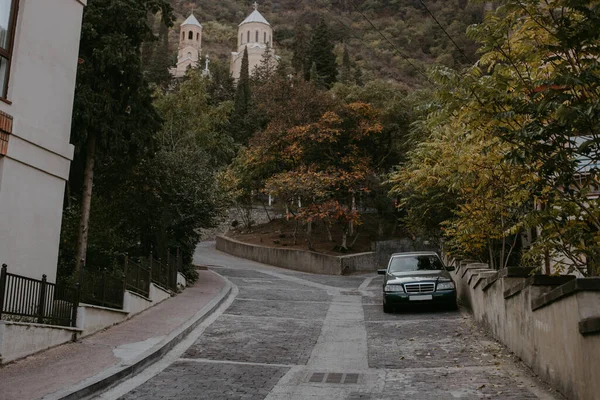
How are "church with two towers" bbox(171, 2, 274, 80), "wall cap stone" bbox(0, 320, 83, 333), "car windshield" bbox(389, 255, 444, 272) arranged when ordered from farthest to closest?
"church with two towers" bbox(171, 2, 274, 80), "car windshield" bbox(389, 255, 444, 272), "wall cap stone" bbox(0, 320, 83, 333)

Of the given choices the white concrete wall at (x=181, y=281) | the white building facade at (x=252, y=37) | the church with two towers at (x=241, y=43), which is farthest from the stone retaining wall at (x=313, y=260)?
the white building facade at (x=252, y=37)

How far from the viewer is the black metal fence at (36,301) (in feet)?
28.2

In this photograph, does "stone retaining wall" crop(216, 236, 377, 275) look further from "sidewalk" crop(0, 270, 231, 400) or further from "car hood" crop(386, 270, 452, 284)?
"sidewalk" crop(0, 270, 231, 400)

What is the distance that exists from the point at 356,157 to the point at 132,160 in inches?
716

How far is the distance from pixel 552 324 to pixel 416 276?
7.72 m

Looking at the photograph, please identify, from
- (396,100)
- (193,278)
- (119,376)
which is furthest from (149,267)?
(396,100)

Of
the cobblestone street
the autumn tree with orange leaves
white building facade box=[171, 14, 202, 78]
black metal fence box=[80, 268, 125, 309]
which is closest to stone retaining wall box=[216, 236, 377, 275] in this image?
the autumn tree with orange leaves

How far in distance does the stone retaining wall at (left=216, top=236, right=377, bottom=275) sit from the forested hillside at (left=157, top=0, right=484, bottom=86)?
46.9m

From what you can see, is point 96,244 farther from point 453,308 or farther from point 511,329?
point 511,329

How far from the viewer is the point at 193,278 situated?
69.0 ft

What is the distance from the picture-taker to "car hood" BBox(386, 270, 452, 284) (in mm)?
14383

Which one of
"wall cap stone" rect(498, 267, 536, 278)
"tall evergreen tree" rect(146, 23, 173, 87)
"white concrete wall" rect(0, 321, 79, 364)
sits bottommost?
"white concrete wall" rect(0, 321, 79, 364)

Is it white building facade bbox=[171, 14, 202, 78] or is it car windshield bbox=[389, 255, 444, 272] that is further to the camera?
white building facade bbox=[171, 14, 202, 78]

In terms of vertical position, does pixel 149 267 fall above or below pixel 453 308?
above
